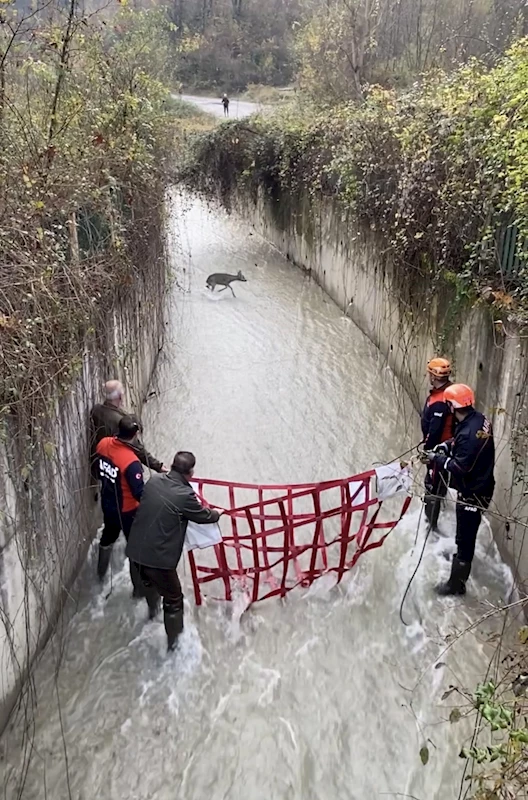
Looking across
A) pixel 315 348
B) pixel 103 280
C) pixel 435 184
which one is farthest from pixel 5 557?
pixel 315 348

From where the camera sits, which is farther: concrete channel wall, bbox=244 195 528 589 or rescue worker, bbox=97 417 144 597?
concrete channel wall, bbox=244 195 528 589

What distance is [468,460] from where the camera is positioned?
493 centimetres

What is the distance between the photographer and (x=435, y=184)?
7336 millimetres

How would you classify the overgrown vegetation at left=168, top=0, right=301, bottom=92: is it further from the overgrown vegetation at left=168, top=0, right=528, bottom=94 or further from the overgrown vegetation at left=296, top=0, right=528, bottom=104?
the overgrown vegetation at left=296, top=0, right=528, bottom=104

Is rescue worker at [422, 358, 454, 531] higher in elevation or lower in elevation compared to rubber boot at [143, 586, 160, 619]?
higher

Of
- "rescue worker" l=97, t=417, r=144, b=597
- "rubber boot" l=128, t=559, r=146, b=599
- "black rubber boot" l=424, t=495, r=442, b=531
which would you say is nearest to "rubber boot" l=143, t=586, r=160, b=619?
"rubber boot" l=128, t=559, r=146, b=599

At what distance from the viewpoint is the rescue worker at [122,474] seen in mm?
4980

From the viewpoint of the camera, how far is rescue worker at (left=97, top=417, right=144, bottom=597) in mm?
4980

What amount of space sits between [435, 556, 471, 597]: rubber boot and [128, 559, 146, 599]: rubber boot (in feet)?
8.45

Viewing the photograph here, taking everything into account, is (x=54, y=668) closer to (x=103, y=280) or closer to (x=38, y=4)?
(x=103, y=280)

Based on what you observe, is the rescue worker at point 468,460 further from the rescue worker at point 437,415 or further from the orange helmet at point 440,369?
the orange helmet at point 440,369

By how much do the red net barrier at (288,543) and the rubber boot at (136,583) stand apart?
0.46 metres

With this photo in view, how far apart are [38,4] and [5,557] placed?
5.58m

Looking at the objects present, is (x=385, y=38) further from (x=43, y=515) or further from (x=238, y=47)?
(x=238, y=47)
